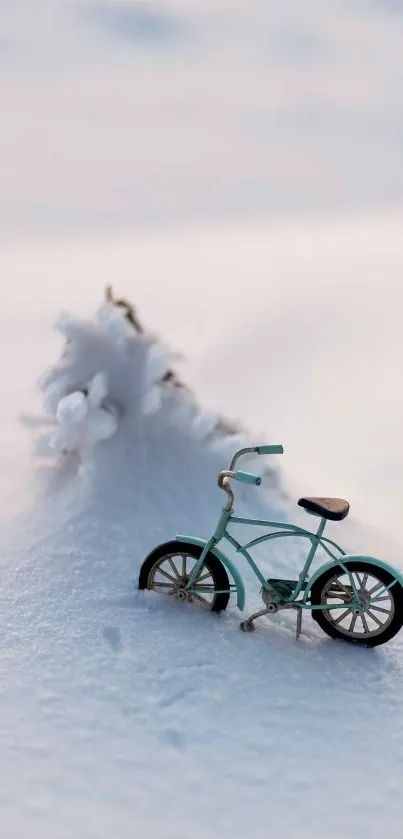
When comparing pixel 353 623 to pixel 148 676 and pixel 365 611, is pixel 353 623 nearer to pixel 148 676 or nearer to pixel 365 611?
pixel 365 611

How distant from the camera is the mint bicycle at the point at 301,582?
5.23 meters

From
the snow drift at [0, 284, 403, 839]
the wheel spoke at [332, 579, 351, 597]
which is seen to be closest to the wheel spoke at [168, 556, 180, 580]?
the snow drift at [0, 284, 403, 839]

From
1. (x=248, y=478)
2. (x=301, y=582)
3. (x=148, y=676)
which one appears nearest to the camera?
(x=148, y=676)

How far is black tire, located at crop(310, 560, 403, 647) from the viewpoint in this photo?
5211 mm

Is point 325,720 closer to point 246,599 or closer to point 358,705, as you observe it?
point 358,705

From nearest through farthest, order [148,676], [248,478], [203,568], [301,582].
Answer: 1. [148,676]
2. [248,478]
3. [301,582]
4. [203,568]

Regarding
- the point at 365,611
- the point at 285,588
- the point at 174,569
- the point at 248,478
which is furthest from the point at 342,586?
the point at 174,569

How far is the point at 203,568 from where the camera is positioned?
5.64 m

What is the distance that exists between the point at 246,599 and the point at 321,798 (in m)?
1.76

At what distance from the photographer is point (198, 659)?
5.20 m

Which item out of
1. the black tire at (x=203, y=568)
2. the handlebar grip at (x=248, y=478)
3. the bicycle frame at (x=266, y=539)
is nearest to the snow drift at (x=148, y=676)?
the black tire at (x=203, y=568)

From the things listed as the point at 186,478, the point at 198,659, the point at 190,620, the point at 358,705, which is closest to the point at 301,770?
the point at 358,705

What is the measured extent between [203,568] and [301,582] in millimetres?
612

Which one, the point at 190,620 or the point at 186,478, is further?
the point at 186,478
